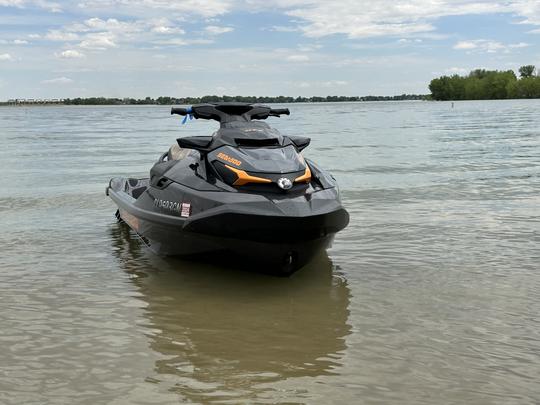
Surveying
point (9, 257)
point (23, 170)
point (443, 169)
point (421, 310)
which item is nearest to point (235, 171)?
point (421, 310)

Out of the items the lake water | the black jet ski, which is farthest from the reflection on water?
the black jet ski

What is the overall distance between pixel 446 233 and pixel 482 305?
8.66 ft

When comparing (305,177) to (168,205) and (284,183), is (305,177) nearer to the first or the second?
(284,183)

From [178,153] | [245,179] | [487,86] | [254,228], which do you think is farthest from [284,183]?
[487,86]

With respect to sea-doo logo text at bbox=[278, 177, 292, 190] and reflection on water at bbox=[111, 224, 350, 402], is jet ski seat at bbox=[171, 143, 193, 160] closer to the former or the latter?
reflection on water at bbox=[111, 224, 350, 402]

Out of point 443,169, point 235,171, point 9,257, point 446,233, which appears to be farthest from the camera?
point 443,169

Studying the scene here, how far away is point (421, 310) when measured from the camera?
4773 mm

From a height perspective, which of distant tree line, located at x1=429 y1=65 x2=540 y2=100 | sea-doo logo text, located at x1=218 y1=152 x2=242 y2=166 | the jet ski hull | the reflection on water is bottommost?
the reflection on water

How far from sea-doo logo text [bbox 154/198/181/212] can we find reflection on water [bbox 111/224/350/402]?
0.69 meters

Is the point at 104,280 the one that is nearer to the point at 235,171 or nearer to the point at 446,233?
the point at 235,171

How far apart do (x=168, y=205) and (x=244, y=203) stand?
97cm

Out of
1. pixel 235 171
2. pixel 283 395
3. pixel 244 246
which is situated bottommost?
pixel 283 395

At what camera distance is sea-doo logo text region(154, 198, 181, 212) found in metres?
5.45

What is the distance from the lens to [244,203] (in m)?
4.96
